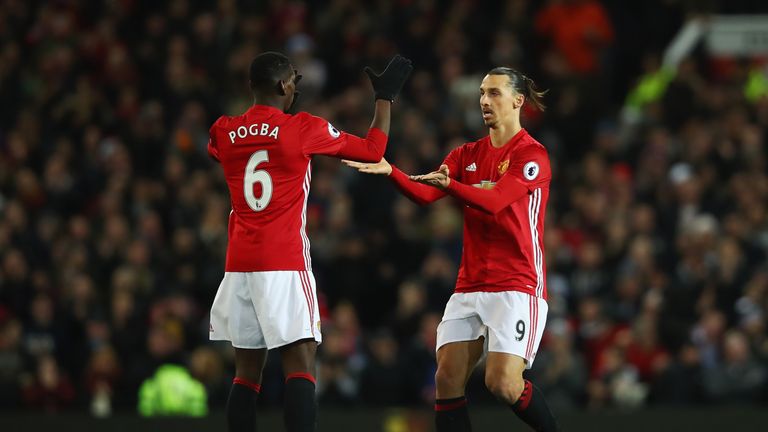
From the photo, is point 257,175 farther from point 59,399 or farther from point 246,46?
point 246,46

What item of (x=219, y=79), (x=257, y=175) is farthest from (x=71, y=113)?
(x=257, y=175)

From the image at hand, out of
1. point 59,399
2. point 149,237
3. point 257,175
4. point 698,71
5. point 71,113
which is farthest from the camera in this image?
point 698,71

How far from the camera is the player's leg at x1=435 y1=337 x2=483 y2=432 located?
720 cm

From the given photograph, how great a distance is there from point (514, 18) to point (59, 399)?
22.0 feet

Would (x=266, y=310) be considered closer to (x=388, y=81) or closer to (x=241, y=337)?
(x=241, y=337)

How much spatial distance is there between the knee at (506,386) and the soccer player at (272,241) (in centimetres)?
96

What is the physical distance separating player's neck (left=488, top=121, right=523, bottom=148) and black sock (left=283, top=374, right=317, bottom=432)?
5.67ft

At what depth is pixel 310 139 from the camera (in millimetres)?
6773

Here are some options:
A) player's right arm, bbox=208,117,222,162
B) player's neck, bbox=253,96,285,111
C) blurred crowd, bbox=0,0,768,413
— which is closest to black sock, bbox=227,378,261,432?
player's right arm, bbox=208,117,222,162

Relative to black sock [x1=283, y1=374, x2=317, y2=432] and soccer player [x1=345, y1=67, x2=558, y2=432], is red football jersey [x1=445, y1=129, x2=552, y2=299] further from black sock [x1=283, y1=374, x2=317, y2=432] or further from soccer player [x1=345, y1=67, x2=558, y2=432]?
black sock [x1=283, y1=374, x2=317, y2=432]

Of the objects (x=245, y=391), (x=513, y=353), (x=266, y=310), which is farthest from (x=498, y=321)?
(x=245, y=391)

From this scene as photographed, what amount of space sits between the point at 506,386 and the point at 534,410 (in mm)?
231

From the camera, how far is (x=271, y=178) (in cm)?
675

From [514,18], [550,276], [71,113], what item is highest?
[514,18]
